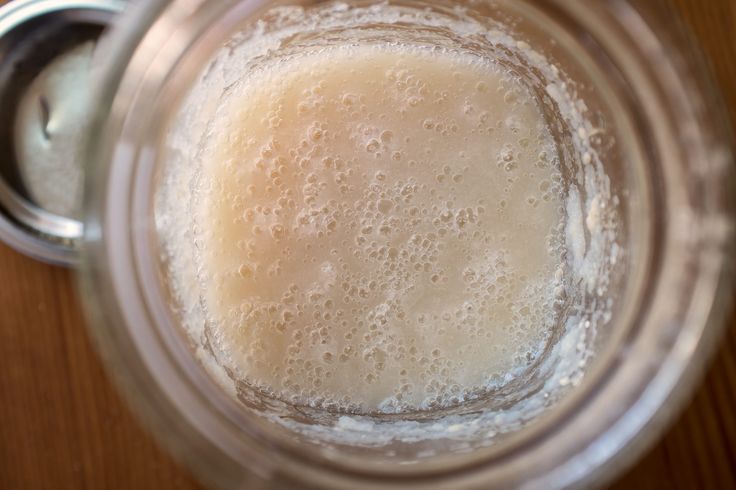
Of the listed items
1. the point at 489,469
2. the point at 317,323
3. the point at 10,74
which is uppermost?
the point at 10,74

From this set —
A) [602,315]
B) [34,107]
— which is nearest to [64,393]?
[34,107]

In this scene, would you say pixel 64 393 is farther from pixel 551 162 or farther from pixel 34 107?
pixel 551 162

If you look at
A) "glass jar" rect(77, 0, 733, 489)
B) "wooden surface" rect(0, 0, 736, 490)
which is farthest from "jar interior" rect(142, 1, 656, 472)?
"wooden surface" rect(0, 0, 736, 490)

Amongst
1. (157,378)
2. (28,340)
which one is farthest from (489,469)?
(28,340)

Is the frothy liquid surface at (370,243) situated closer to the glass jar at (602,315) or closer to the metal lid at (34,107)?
the glass jar at (602,315)

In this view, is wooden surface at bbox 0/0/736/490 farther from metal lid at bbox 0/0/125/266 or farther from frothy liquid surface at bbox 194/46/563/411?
frothy liquid surface at bbox 194/46/563/411

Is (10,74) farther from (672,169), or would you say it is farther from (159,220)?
(672,169)

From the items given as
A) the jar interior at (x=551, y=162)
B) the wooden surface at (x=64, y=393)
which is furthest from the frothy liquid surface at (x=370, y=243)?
the wooden surface at (x=64, y=393)
